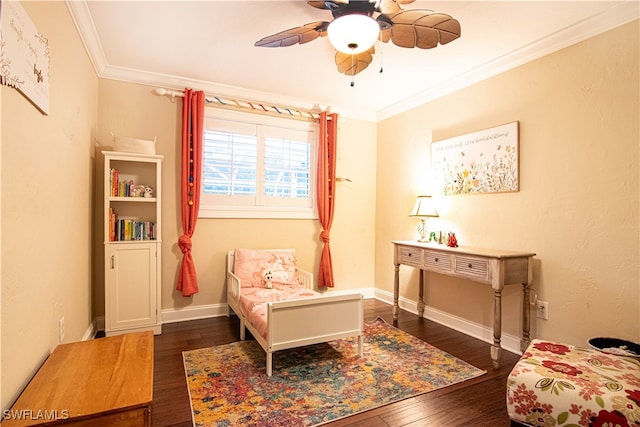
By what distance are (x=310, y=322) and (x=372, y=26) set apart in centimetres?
201

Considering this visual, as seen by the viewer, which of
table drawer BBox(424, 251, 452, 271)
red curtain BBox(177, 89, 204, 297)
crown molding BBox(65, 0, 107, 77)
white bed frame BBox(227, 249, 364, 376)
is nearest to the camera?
crown molding BBox(65, 0, 107, 77)

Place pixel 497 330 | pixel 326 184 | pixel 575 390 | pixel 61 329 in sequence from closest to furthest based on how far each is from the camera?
pixel 575 390, pixel 61 329, pixel 497 330, pixel 326 184

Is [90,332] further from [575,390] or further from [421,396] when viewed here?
[575,390]

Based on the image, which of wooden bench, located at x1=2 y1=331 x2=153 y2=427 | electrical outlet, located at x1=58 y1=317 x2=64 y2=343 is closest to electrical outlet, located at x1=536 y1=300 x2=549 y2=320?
wooden bench, located at x1=2 y1=331 x2=153 y2=427

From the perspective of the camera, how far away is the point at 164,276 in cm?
343

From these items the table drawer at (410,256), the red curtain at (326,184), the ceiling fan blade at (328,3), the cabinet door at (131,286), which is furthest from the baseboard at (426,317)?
the ceiling fan blade at (328,3)

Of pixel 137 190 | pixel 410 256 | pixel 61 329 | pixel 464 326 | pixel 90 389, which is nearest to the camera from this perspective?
pixel 90 389

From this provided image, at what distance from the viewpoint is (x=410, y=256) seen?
11.1ft

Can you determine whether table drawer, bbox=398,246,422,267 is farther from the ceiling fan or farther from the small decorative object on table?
the small decorative object on table

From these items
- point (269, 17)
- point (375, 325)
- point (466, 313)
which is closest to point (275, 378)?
point (375, 325)

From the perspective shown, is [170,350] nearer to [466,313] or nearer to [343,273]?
[343,273]

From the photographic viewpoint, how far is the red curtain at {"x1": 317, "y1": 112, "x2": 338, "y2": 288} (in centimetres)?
412

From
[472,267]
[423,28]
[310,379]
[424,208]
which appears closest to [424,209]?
[424,208]

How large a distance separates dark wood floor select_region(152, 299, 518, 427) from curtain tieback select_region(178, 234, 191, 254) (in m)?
0.79
